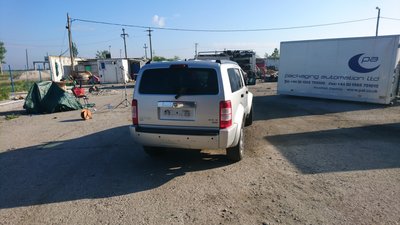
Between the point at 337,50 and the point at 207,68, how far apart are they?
38.6 ft

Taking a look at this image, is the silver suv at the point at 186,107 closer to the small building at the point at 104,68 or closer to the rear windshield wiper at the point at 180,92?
the rear windshield wiper at the point at 180,92

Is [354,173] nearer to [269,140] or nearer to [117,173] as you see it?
[269,140]

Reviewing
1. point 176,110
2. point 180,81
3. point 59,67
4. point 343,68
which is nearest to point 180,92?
point 180,81

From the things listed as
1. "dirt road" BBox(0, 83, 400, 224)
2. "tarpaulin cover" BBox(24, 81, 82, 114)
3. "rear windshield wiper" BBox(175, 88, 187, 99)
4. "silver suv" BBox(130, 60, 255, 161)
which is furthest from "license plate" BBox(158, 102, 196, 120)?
"tarpaulin cover" BBox(24, 81, 82, 114)

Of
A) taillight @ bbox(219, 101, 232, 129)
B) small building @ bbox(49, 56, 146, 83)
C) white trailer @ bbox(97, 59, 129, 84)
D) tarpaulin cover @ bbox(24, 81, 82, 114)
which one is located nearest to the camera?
taillight @ bbox(219, 101, 232, 129)

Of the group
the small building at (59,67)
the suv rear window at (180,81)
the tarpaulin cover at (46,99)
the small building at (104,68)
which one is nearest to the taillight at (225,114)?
the suv rear window at (180,81)

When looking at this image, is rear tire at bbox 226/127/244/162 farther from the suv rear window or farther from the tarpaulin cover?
the tarpaulin cover

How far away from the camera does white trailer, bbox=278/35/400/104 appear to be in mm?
12633

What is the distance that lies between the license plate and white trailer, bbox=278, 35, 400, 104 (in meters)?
11.8

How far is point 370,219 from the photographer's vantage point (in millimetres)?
3455

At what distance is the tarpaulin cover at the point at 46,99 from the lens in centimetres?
1288

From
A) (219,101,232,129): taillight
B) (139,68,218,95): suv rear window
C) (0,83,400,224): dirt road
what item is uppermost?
(139,68,218,95): suv rear window

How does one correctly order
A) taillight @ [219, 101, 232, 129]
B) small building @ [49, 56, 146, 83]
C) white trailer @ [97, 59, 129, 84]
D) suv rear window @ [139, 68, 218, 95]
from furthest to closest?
Answer: white trailer @ [97, 59, 129, 84] → small building @ [49, 56, 146, 83] → suv rear window @ [139, 68, 218, 95] → taillight @ [219, 101, 232, 129]

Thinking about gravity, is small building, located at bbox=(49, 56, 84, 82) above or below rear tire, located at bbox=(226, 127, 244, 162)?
above
